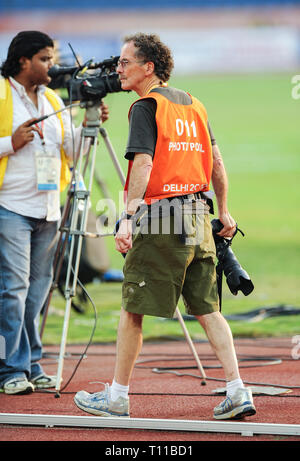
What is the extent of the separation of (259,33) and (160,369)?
28.8m

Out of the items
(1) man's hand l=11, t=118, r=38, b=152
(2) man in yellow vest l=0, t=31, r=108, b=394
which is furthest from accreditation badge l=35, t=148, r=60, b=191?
(1) man's hand l=11, t=118, r=38, b=152

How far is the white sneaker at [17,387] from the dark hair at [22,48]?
1.73 m

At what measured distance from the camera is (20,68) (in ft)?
14.7

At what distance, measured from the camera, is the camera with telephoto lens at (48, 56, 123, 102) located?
4293 mm

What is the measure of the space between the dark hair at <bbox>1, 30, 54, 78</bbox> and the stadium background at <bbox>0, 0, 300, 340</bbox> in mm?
16010

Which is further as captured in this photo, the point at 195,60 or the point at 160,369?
the point at 195,60

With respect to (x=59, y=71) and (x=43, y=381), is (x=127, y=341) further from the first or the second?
(x=59, y=71)

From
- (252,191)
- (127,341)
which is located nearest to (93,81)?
(127,341)

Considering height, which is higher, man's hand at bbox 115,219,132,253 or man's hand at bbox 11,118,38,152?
man's hand at bbox 11,118,38,152

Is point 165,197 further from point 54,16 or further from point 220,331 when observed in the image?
point 54,16

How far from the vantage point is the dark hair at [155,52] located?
11.7 feet

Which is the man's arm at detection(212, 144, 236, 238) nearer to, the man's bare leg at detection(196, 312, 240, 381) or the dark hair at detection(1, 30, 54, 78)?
the man's bare leg at detection(196, 312, 240, 381)
